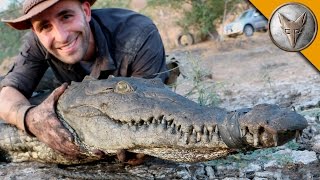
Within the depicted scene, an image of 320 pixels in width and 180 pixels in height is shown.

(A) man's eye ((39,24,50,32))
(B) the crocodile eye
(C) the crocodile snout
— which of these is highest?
(A) man's eye ((39,24,50,32))

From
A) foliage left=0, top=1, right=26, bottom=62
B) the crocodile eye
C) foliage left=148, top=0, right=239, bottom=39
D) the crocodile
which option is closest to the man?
the crocodile

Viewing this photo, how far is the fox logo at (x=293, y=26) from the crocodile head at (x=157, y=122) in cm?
84

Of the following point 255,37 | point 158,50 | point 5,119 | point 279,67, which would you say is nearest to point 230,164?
point 158,50

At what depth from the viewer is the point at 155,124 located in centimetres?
222

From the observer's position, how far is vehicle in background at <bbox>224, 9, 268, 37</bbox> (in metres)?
16.1

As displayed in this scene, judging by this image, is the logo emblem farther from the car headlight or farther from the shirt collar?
the car headlight

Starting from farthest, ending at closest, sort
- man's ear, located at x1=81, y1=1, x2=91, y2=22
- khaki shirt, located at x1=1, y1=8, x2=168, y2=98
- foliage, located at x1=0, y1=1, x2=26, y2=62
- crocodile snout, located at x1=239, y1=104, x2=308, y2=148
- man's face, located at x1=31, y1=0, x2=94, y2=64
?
foliage, located at x1=0, y1=1, x2=26, y2=62 < khaki shirt, located at x1=1, y1=8, x2=168, y2=98 < man's ear, located at x1=81, y1=1, x2=91, y2=22 < man's face, located at x1=31, y1=0, x2=94, y2=64 < crocodile snout, located at x1=239, y1=104, x2=308, y2=148

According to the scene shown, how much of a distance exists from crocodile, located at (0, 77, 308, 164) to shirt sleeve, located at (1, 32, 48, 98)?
47 centimetres

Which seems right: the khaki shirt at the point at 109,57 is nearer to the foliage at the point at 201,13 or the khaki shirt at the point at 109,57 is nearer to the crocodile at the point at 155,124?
the crocodile at the point at 155,124

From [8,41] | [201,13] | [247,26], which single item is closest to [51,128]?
[8,41]

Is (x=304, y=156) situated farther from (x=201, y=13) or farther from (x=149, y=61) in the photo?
(x=201, y=13)

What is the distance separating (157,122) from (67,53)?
1.04 m

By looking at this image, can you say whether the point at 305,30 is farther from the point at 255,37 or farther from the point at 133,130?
the point at 255,37

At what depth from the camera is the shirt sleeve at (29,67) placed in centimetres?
334
